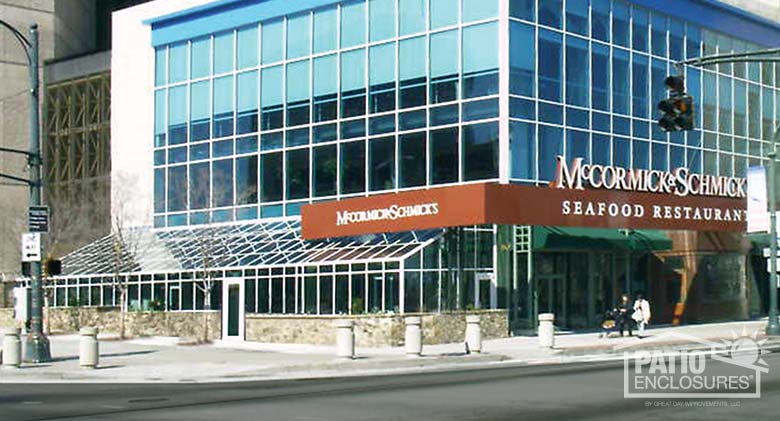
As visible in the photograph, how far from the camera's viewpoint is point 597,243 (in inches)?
1704

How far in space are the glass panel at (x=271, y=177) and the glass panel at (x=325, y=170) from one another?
7.34ft

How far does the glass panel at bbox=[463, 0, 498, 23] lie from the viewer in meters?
42.2

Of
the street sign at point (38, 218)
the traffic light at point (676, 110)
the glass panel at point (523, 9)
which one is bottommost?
the street sign at point (38, 218)

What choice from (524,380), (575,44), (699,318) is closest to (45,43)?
(575,44)

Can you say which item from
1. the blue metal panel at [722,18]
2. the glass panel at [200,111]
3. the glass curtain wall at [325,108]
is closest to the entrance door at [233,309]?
the glass curtain wall at [325,108]

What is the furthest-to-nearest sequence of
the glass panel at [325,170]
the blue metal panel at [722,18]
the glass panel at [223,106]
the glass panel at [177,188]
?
the glass panel at [177,188]
the glass panel at [223,106]
the blue metal panel at [722,18]
the glass panel at [325,170]

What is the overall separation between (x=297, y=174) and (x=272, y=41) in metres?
6.43

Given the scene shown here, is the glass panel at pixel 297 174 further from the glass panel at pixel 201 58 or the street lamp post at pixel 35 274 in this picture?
the street lamp post at pixel 35 274

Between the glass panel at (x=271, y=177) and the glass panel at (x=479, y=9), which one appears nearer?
the glass panel at (x=479, y=9)

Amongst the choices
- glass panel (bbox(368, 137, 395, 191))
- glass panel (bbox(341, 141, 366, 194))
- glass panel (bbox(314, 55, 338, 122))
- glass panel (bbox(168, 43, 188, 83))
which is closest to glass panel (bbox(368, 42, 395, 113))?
glass panel (bbox(368, 137, 395, 191))

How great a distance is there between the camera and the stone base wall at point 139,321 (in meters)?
43.1

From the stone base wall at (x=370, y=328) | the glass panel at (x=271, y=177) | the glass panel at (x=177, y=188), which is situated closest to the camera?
the stone base wall at (x=370, y=328)

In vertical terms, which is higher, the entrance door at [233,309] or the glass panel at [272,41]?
the glass panel at [272,41]

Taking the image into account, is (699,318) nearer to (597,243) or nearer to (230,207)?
(597,243)
